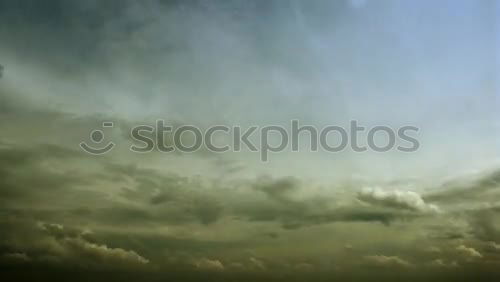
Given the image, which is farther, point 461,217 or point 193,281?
point 461,217

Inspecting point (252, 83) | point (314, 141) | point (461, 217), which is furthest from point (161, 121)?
point (461, 217)

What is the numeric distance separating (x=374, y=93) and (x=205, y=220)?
2229 millimetres

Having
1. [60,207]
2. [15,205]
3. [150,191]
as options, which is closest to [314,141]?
[150,191]

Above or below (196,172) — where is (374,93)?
above

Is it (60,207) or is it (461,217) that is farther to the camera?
(461,217)

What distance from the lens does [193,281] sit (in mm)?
6145

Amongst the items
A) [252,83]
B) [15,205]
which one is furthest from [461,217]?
[15,205]

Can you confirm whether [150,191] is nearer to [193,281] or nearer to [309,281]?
[193,281]

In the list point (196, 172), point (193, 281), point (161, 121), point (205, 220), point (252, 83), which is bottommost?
point (193, 281)

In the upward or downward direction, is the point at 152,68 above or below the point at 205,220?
above

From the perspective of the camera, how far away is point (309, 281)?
6238 millimetres

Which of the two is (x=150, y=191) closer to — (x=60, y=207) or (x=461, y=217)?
(x=60, y=207)

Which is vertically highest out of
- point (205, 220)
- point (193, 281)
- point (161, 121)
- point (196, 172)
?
point (161, 121)

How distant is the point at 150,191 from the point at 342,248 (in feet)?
6.79
